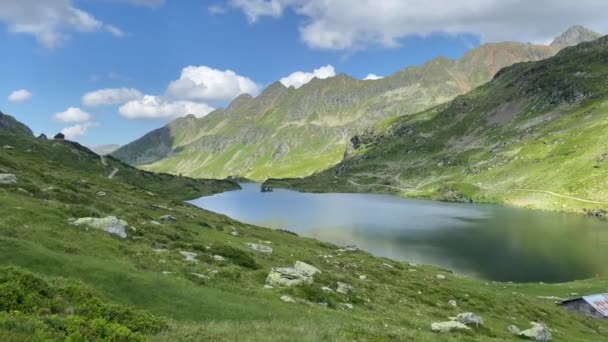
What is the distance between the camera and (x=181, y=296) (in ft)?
88.1

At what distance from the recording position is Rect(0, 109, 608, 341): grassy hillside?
722 inches

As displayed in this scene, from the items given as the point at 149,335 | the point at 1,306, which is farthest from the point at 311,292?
the point at 1,306

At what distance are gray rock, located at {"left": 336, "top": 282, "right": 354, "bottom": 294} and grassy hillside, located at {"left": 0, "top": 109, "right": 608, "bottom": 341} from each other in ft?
1.53

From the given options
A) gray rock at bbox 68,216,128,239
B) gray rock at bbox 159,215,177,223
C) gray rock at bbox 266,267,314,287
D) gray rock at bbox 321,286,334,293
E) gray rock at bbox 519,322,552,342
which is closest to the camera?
gray rock at bbox 266,267,314,287

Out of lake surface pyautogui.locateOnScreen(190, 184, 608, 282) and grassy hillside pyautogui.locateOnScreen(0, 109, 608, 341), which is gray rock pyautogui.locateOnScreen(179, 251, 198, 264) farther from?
lake surface pyautogui.locateOnScreen(190, 184, 608, 282)

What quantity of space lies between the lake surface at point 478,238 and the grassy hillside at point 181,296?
36.9 meters

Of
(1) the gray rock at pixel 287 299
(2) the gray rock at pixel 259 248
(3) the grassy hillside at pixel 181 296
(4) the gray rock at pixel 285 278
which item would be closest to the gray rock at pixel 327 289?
(3) the grassy hillside at pixel 181 296

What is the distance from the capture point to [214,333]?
60.5 feet

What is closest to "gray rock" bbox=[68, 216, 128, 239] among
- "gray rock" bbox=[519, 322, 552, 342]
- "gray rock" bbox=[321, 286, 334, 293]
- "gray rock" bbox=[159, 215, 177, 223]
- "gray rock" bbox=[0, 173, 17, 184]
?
"gray rock" bbox=[321, 286, 334, 293]

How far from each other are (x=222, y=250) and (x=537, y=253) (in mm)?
91007

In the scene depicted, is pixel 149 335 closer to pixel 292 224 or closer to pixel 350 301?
pixel 350 301

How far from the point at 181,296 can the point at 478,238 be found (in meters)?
120

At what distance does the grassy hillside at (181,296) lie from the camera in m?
18.3

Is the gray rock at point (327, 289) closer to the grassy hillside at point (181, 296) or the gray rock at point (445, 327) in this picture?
the grassy hillside at point (181, 296)
